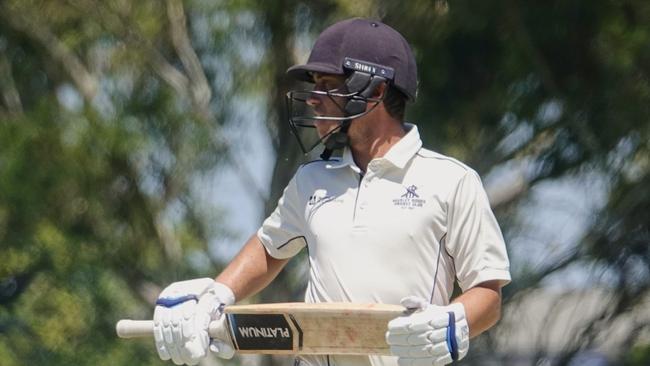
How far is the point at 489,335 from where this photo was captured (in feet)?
22.3

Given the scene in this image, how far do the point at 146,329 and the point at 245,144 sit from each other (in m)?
4.21

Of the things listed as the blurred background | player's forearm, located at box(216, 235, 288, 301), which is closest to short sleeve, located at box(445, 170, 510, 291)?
player's forearm, located at box(216, 235, 288, 301)

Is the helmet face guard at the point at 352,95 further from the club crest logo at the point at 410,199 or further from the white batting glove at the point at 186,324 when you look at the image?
the white batting glove at the point at 186,324

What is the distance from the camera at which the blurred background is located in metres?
6.34

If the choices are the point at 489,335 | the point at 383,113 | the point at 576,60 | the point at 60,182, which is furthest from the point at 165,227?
the point at 383,113

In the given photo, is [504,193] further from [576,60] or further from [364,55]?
[364,55]

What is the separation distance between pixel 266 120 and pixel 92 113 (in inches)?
31.9

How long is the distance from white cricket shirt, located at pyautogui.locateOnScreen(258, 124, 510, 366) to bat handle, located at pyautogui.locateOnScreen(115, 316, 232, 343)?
0.67ft

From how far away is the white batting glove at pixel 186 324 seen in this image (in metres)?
3.16

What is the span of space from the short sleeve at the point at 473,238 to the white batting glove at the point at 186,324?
20.4 inches

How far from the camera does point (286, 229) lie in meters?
3.40


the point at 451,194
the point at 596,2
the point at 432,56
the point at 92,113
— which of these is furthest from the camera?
the point at 92,113

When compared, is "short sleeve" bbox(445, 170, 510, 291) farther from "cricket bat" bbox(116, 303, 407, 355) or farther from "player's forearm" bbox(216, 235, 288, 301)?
"player's forearm" bbox(216, 235, 288, 301)

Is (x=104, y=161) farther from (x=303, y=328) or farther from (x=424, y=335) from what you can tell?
(x=424, y=335)
